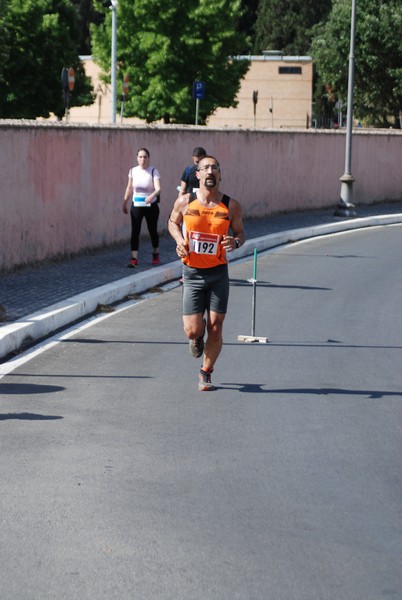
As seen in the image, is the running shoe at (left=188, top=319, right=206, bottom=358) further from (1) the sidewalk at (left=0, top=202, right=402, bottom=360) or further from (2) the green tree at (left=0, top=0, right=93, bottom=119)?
(2) the green tree at (left=0, top=0, right=93, bottom=119)

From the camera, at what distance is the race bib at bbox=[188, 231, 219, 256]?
395 inches

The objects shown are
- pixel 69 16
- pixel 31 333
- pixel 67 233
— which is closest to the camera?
pixel 31 333

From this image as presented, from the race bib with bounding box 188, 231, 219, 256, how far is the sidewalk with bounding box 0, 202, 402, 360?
8.41 ft

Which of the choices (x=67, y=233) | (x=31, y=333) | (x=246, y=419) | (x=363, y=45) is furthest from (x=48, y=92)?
(x=246, y=419)

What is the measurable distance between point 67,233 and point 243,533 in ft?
43.2

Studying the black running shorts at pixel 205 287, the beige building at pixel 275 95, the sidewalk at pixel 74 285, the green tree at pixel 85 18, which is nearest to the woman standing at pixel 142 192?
the sidewalk at pixel 74 285

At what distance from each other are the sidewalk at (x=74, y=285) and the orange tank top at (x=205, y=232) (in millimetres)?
2540

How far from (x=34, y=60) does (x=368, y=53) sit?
52.1ft

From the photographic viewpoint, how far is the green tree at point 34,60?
59344mm

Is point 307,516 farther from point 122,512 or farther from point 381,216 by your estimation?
point 381,216

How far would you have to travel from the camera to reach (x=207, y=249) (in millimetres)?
10070

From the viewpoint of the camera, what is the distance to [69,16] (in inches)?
2506

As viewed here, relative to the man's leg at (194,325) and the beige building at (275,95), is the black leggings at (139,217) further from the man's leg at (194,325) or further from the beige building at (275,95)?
the beige building at (275,95)

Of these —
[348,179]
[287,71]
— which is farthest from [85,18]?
[348,179]
